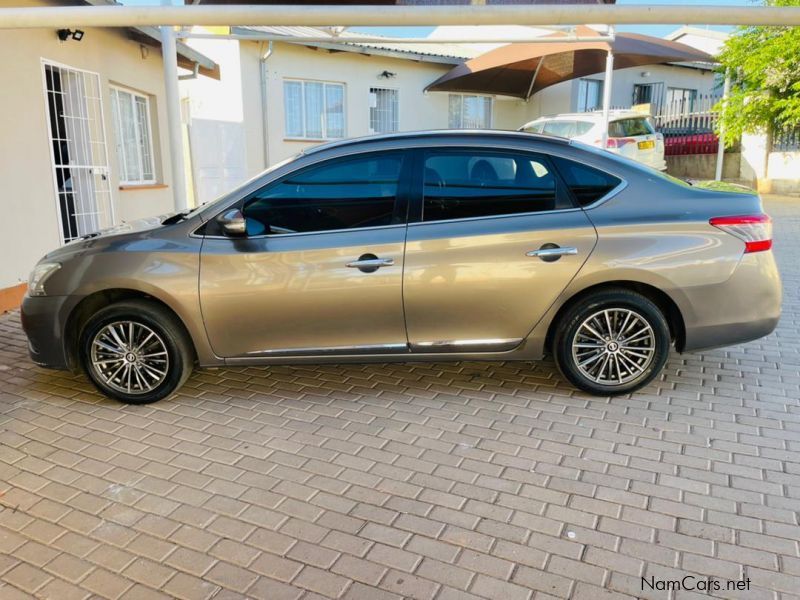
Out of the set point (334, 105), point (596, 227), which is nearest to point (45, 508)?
point (596, 227)

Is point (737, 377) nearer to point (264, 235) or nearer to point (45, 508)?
point (264, 235)

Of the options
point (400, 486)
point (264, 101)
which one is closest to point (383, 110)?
point (264, 101)

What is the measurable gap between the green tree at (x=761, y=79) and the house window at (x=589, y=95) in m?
3.85

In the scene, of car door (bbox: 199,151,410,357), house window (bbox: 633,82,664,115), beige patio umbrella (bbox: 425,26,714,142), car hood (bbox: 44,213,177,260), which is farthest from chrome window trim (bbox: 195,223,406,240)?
house window (bbox: 633,82,664,115)

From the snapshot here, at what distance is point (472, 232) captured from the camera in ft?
13.4

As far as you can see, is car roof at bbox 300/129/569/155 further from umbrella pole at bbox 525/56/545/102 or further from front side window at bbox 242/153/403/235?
umbrella pole at bbox 525/56/545/102

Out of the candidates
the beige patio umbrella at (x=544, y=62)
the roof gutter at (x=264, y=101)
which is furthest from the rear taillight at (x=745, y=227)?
the roof gutter at (x=264, y=101)

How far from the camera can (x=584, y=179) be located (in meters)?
4.19

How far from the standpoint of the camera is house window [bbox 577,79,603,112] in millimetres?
20906

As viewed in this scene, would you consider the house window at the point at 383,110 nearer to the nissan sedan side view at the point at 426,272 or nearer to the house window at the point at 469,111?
the house window at the point at 469,111

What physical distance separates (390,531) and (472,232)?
1.96 metres

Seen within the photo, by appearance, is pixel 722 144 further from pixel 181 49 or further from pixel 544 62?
pixel 181 49

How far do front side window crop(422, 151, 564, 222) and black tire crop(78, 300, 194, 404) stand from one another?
71.7 inches

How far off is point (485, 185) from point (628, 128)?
1171 centimetres
